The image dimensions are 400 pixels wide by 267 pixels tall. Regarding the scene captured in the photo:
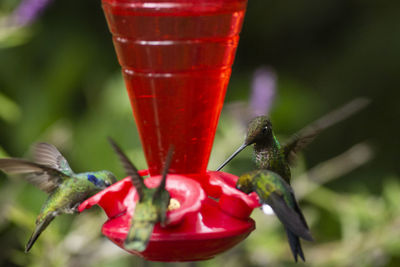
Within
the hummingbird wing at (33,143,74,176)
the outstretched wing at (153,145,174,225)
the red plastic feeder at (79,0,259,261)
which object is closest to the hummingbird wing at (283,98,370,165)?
the red plastic feeder at (79,0,259,261)

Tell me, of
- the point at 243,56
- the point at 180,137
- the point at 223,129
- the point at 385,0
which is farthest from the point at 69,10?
the point at 180,137

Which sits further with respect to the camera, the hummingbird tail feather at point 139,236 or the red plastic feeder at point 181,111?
the red plastic feeder at point 181,111

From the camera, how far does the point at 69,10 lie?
528 centimetres

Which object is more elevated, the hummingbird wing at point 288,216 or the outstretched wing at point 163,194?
the outstretched wing at point 163,194

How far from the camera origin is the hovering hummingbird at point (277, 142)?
2.05 metres

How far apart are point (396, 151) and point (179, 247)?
4334 mm

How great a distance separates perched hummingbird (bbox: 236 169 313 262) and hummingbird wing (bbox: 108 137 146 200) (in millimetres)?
338

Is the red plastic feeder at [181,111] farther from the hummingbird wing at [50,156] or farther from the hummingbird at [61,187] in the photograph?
the hummingbird wing at [50,156]

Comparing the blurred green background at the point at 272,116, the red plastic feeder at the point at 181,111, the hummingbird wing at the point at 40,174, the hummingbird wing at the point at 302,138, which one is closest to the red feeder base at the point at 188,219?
the red plastic feeder at the point at 181,111

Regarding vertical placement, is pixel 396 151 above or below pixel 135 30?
below

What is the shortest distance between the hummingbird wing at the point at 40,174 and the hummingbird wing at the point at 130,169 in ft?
1.16

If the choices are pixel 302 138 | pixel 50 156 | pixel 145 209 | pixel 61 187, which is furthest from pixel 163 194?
pixel 302 138

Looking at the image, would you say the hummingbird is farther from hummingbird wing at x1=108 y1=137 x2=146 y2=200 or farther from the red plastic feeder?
hummingbird wing at x1=108 y1=137 x2=146 y2=200

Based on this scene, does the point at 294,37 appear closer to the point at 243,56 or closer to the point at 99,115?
the point at 243,56
